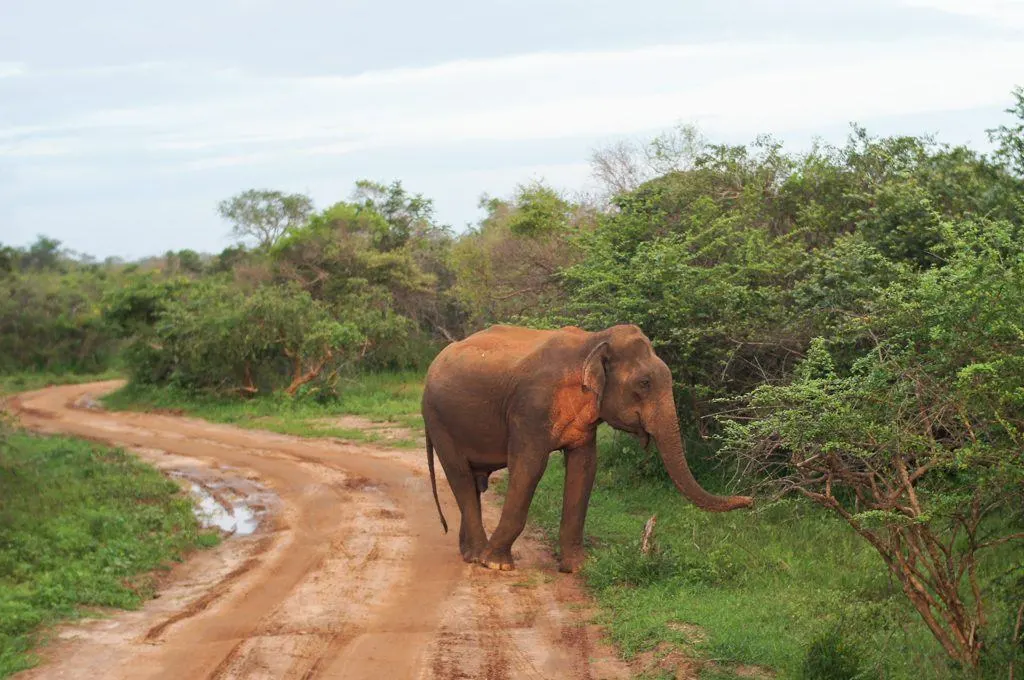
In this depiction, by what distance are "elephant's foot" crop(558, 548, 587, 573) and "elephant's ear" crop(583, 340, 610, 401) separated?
5.42ft

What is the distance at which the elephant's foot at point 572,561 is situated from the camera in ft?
37.4

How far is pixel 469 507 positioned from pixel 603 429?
7.43 meters

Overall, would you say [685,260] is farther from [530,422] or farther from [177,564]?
[177,564]

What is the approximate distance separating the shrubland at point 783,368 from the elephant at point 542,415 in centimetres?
69

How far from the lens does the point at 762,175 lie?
19297 millimetres

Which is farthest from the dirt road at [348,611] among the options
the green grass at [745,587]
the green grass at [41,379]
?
the green grass at [41,379]

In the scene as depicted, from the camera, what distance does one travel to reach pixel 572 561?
11.4 metres

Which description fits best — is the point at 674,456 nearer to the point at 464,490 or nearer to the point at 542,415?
the point at 542,415

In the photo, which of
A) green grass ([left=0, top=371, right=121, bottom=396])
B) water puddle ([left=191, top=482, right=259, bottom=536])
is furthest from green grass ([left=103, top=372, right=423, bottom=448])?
green grass ([left=0, top=371, right=121, bottom=396])

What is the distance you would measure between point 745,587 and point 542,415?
2.60 metres

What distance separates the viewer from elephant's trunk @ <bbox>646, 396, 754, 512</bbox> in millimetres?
10422

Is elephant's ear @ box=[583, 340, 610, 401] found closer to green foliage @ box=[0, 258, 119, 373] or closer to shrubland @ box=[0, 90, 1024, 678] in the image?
shrubland @ box=[0, 90, 1024, 678]

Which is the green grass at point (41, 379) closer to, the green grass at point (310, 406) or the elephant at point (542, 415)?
the green grass at point (310, 406)

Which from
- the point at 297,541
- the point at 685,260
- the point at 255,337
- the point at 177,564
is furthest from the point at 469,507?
the point at 255,337
